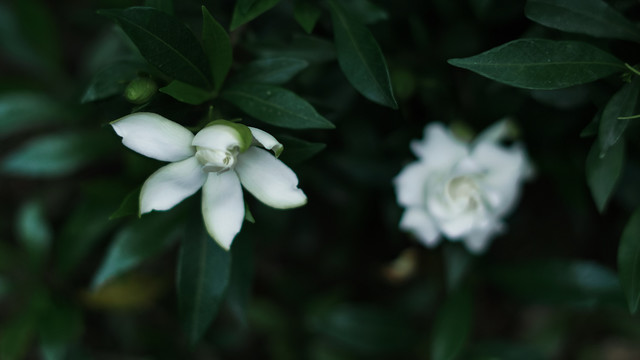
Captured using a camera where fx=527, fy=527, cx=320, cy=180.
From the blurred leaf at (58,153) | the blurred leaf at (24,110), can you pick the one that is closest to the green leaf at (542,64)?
the blurred leaf at (58,153)

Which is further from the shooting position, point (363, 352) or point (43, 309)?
point (363, 352)

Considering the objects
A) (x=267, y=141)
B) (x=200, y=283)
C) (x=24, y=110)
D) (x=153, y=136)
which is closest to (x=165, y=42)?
(x=153, y=136)

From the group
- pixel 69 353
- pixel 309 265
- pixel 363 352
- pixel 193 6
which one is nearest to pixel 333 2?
pixel 193 6

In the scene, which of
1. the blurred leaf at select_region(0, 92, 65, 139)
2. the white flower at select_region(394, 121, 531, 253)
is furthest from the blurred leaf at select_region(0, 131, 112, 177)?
the white flower at select_region(394, 121, 531, 253)

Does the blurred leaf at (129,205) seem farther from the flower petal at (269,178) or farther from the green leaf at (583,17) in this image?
the green leaf at (583,17)

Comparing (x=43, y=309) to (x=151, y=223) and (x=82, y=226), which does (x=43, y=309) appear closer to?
(x=82, y=226)

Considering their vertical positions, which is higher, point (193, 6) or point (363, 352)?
point (193, 6)
